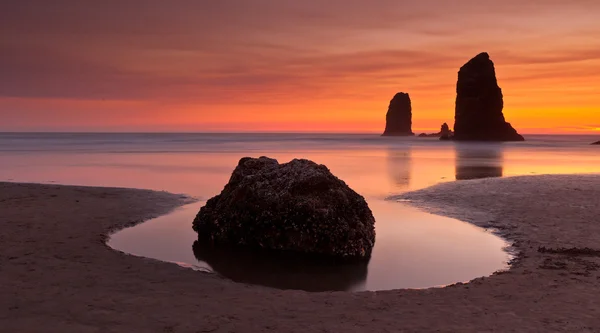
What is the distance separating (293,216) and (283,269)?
165 centimetres

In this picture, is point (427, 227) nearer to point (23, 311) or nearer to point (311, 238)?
point (311, 238)

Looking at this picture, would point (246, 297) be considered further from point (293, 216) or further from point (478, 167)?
point (478, 167)

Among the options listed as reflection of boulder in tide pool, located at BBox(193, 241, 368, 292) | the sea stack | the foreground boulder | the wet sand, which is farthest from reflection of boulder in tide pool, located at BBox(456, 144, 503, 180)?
the sea stack

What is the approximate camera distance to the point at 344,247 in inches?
398

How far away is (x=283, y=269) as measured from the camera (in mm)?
9094

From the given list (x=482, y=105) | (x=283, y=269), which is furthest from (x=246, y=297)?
(x=482, y=105)

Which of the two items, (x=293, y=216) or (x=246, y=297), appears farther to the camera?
(x=293, y=216)

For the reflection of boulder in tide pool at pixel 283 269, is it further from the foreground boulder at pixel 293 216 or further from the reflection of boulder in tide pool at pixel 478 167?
the reflection of boulder in tide pool at pixel 478 167

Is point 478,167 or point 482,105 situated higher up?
point 482,105

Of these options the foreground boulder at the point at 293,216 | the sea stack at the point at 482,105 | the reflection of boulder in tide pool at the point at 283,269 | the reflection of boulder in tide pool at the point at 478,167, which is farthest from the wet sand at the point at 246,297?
the sea stack at the point at 482,105

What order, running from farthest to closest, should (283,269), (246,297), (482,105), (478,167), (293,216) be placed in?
(482,105)
(478,167)
(293,216)
(283,269)
(246,297)

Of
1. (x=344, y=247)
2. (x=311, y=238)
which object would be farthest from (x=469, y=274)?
(x=311, y=238)

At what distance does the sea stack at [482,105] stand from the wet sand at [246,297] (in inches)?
4367

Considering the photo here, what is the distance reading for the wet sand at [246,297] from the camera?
605 centimetres
